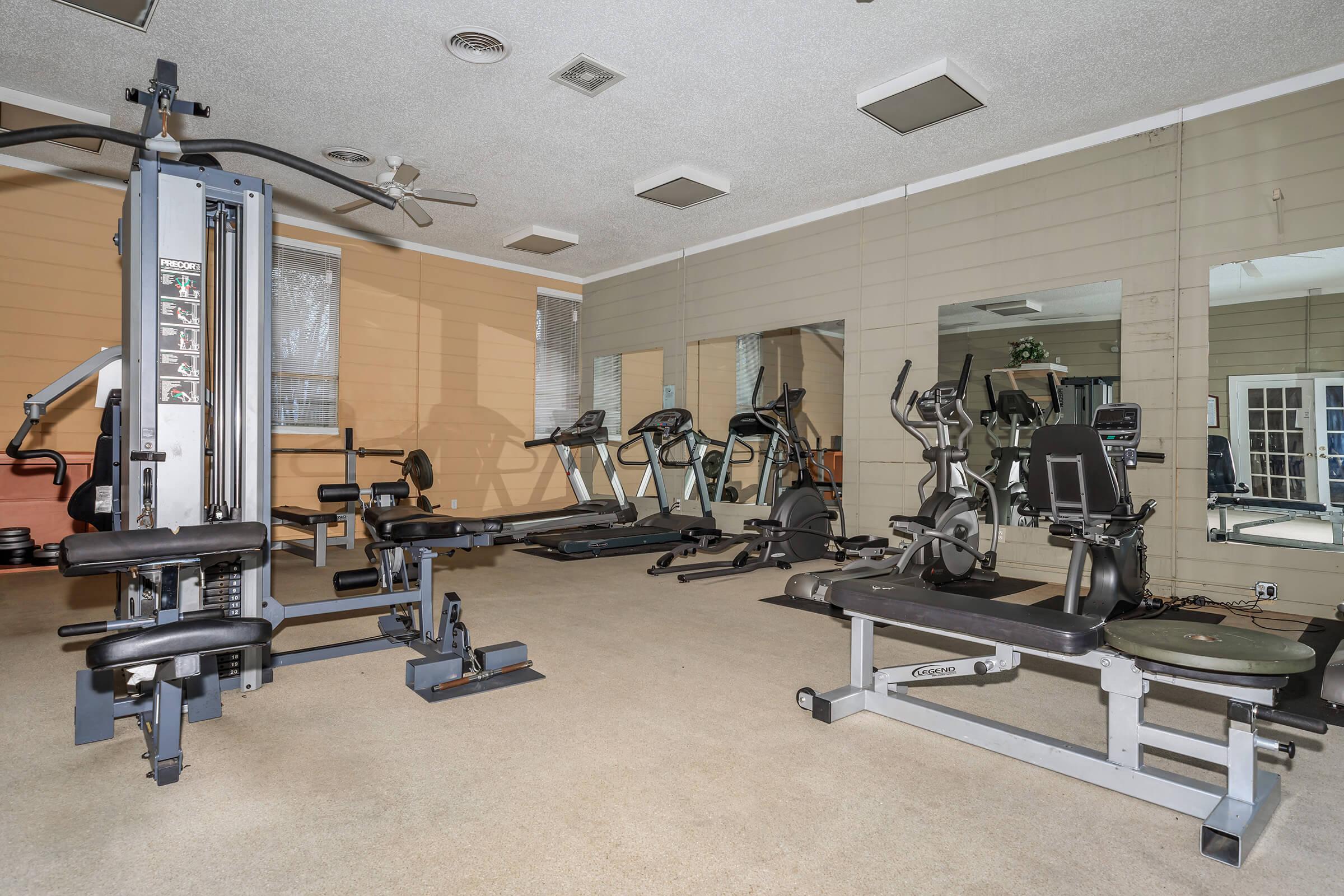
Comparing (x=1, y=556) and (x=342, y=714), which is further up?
(x=1, y=556)

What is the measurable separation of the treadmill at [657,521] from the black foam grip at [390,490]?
5.82 feet

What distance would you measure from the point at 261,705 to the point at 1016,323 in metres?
5.37

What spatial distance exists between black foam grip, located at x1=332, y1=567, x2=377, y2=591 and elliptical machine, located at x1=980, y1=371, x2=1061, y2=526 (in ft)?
14.5

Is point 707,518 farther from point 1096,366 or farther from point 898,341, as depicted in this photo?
point 1096,366

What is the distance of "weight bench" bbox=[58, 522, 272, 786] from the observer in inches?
74.1

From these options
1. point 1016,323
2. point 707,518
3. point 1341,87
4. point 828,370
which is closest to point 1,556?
point 707,518

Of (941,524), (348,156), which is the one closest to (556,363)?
(348,156)

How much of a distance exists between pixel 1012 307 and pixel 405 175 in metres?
4.43

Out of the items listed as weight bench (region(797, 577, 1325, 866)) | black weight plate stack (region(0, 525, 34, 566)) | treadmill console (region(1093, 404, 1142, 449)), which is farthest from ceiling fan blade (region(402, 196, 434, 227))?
treadmill console (region(1093, 404, 1142, 449))

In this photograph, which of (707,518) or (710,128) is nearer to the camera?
(710,128)

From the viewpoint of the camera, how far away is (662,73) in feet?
13.8

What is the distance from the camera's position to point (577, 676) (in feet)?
9.58

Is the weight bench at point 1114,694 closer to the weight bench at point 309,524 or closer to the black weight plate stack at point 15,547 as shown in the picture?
the weight bench at point 309,524

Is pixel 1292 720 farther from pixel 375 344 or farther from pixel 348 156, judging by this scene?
pixel 375 344
